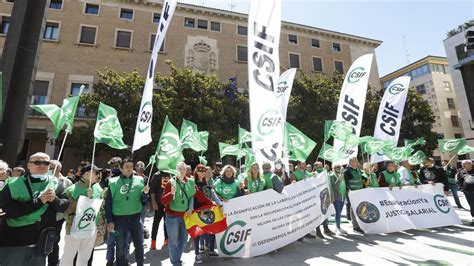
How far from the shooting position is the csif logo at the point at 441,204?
7698 mm

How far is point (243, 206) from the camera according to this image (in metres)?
5.39

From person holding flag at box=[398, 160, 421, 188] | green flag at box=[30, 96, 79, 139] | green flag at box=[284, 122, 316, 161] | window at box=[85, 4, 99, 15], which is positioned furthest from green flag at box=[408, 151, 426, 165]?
window at box=[85, 4, 99, 15]

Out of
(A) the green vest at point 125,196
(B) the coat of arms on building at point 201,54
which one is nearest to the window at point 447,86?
(B) the coat of arms on building at point 201,54

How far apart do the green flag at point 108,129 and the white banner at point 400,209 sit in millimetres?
5586

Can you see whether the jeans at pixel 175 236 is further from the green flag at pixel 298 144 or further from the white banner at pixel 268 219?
the green flag at pixel 298 144

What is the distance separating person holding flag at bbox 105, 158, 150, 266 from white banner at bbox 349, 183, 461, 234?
5156 mm

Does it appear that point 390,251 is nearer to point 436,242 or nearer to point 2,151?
point 436,242

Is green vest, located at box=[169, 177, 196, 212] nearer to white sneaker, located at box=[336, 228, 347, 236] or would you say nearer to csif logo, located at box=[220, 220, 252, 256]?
csif logo, located at box=[220, 220, 252, 256]

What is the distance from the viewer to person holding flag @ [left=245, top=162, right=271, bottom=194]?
5.95 metres

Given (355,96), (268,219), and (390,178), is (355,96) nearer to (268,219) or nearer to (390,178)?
(390,178)

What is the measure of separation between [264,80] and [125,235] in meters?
4.49

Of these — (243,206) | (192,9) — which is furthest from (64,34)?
(243,206)

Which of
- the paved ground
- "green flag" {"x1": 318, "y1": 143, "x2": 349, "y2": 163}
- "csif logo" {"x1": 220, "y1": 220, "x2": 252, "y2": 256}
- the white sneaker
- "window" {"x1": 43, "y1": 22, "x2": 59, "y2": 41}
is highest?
"window" {"x1": 43, "y1": 22, "x2": 59, "y2": 41}

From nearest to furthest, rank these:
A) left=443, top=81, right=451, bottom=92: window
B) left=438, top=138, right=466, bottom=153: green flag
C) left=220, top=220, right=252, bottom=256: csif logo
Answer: left=220, top=220, right=252, bottom=256: csif logo → left=438, top=138, right=466, bottom=153: green flag → left=443, top=81, right=451, bottom=92: window
